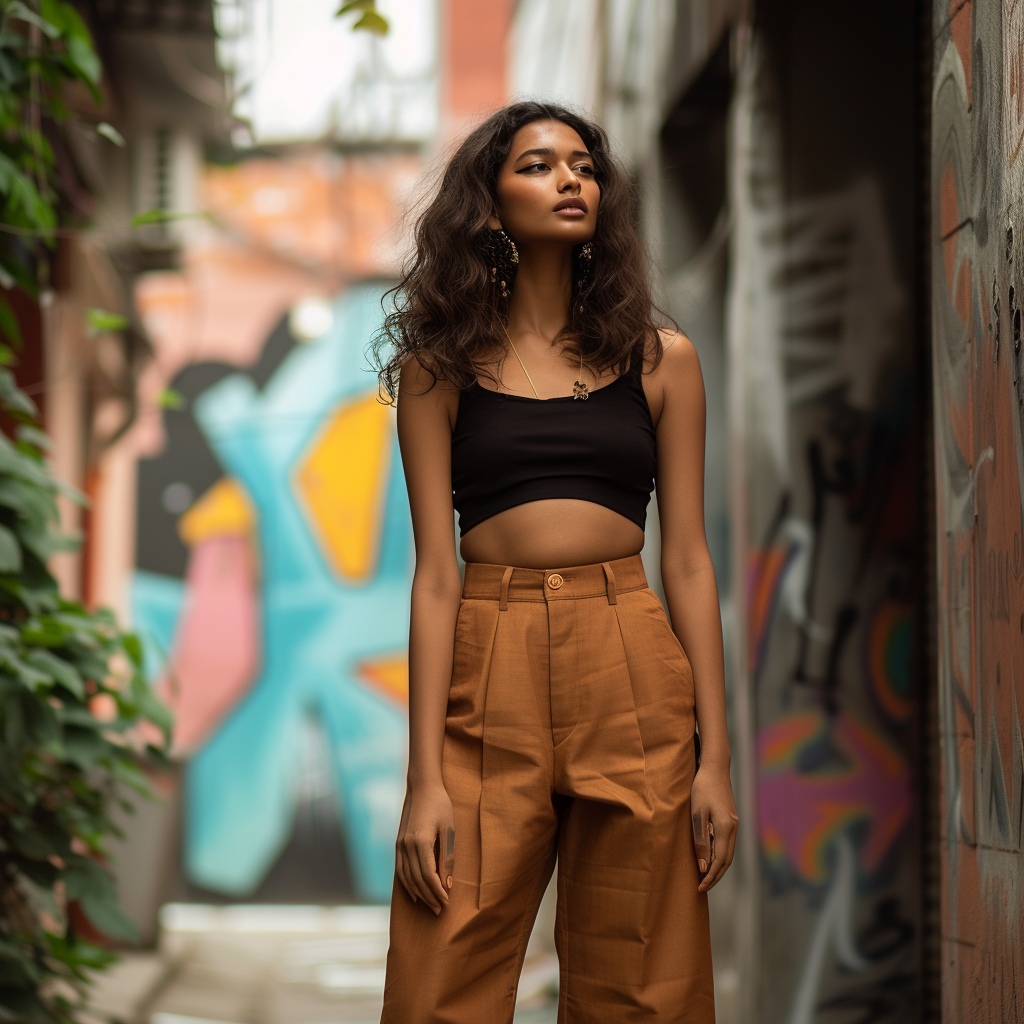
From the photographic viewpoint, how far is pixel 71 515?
7281 mm

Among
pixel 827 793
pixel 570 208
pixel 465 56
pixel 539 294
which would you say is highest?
pixel 465 56

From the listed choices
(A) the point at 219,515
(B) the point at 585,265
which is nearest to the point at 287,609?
(A) the point at 219,515

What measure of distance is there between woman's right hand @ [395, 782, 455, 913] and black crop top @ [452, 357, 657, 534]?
46cm

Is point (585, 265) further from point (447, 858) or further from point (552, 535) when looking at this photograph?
point (447, 858)

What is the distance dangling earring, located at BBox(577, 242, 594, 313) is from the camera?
94.8 inches

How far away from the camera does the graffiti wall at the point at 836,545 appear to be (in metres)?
3.98

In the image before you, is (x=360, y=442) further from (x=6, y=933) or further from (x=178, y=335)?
(x=6, y=933)

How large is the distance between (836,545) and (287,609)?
226 inches

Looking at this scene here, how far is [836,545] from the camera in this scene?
13.3ft

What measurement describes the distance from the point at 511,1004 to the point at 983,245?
58.2 inches

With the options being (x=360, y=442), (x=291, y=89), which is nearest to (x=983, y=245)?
(x=360, y=442)

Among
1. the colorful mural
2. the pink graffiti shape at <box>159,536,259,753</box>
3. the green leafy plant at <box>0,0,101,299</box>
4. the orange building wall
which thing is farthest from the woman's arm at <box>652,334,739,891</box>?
the orange building wall

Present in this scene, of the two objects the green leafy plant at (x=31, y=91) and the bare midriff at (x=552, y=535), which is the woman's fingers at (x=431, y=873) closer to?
the bare midriff at (x=552, y=535)

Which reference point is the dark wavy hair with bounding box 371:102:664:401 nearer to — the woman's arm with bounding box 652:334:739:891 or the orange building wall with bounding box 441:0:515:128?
the woman's arm with bounding box 652:334:739:891
